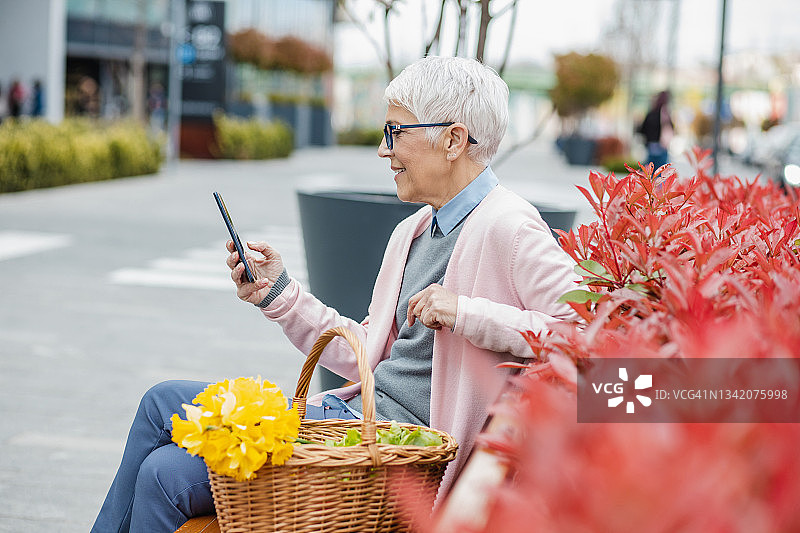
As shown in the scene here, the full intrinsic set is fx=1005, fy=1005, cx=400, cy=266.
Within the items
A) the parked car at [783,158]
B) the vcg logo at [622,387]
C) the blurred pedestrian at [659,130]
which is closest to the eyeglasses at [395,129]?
the vcg logo at [622,387]

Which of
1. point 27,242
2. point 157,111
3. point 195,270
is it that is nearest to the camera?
point 195,270

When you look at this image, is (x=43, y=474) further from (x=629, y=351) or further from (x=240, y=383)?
(x=629, y=351)

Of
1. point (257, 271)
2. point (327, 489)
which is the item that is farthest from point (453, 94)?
point (327, 489)

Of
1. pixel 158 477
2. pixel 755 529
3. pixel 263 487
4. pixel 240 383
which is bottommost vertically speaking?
pixel 158 477

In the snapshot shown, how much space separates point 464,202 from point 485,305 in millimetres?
425

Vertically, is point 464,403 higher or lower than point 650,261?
lower

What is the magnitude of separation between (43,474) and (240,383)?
2.41 meters

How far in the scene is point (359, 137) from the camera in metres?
41.4

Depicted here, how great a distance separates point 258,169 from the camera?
73.2 ft

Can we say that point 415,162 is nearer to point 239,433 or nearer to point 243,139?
point 239,433

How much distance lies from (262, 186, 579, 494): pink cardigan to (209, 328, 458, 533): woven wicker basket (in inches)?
14.3

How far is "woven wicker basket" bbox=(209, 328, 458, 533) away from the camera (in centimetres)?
158

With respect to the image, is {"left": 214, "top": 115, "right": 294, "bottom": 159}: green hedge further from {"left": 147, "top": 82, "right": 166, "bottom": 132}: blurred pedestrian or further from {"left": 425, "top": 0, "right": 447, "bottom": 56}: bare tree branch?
{"left": 425, "top": 0, "right": 447, "bottom": 56}: bare tree branch

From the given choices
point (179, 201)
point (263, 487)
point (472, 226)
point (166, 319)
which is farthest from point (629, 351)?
point (179, 201)
